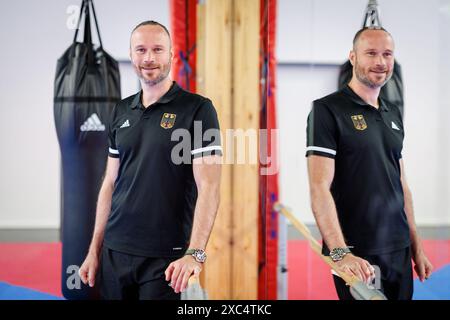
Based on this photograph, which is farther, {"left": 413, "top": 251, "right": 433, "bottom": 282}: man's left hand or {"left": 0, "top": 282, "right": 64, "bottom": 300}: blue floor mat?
{"left": 0, "top": 282, "right": 64, "bottom": 300}: blue floor mat

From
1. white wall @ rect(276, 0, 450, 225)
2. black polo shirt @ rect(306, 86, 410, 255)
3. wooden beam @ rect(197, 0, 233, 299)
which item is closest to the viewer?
black polo shirt @ rect(306, 86, 410, 255)

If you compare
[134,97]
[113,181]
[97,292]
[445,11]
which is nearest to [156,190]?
[113,181]

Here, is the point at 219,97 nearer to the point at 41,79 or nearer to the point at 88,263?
the point at 41,79

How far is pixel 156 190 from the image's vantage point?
A: 208 centimetres

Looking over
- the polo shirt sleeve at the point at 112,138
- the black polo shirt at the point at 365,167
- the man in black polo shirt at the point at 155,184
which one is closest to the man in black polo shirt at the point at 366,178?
the black polo shirt at the point at 365,167

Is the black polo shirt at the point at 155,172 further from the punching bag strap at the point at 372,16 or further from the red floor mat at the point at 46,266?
the punching bag strap at the point at 372,16

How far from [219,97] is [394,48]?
824 mm

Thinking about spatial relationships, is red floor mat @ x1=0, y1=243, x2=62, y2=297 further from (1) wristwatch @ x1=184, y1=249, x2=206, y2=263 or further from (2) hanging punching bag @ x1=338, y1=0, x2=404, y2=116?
(2) hanging punching bag @ x1=338, y1=0, x2=404, y2=116

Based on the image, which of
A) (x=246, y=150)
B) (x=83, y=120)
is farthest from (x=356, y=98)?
(x=83, y=120)

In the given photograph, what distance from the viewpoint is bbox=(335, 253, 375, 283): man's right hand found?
2082 millimetres

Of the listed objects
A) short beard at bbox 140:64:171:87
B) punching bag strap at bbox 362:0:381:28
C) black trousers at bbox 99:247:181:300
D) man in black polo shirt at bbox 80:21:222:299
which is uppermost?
punching bag strap at bbox 362:0:381:28

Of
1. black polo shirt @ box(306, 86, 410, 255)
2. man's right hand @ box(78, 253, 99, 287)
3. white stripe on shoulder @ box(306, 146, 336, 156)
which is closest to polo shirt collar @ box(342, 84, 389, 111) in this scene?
black polo shirt @ box(306, 86, 410, 255)

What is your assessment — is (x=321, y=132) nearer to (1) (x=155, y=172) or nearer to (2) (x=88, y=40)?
(1) (x=155, y=172)
